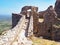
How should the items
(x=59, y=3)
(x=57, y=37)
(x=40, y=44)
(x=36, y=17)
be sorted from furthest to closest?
(x=59, y=3) < (x=36, y=17) < (x=57, y=37) < (x=40, y=44)

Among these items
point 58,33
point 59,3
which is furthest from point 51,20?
point 59,3

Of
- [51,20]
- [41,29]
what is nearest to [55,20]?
[51,20]

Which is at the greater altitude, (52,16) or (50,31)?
(52,16)

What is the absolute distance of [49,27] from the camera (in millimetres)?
28906

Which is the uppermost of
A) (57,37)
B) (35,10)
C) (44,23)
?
(35,10)

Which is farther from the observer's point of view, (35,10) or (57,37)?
(35,10)

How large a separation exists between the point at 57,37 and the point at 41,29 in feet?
9.95

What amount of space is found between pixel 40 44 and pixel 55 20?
12.1 meters

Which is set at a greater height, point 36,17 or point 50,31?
point 36,17

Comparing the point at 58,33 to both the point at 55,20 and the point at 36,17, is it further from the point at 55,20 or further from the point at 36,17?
the point at 36,17

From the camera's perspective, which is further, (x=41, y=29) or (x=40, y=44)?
(x=41, y=29)

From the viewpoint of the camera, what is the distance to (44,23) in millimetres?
29094

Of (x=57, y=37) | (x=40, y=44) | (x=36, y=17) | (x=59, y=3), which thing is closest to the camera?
(x=40, y=44)

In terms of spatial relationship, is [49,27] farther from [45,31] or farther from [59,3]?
[59,3]
